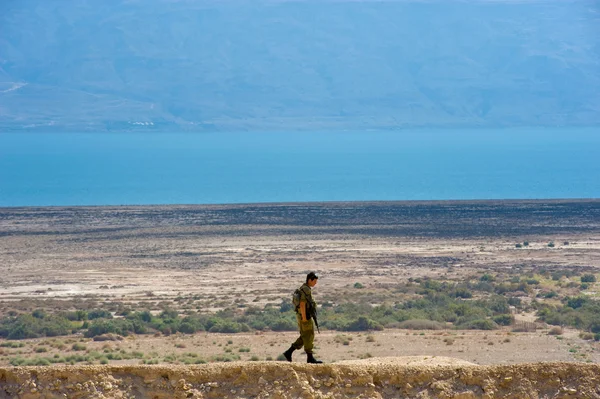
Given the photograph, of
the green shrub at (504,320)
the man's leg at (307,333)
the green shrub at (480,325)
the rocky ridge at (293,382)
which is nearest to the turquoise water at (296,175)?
the green shrub at (504,320)

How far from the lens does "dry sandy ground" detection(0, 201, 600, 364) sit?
70.3 feet

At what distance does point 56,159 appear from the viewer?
178625 mm

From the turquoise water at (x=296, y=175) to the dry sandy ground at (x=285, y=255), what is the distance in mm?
28670

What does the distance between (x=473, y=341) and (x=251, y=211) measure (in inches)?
1672

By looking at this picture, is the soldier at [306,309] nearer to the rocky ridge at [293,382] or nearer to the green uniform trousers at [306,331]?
the green uniform trousers at [306,331]

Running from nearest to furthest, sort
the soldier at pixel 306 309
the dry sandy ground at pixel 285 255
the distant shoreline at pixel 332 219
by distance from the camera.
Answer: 1. the soldier at pixel 306 309
2. the dry sandy ground at pixel 285 255
3. the distant shoreline at pixel 332 219

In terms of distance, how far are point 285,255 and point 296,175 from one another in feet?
299

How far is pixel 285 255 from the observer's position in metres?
41.2

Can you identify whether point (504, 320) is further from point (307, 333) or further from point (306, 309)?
point (306, 309)

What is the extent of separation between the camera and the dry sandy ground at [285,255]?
2142 cm

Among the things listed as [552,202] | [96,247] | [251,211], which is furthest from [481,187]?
[96,247]

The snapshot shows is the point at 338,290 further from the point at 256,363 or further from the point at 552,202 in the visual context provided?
the point at 552,202

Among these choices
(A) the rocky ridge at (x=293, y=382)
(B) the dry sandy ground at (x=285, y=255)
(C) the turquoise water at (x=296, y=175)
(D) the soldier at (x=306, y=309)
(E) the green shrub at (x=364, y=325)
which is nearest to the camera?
(A) the rocky ridge at (x=293, y=382)

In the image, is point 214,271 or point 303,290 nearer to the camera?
point 303,290
